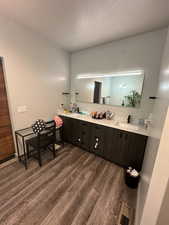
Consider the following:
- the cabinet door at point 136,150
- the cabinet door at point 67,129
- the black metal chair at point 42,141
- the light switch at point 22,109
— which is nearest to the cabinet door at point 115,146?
the cabinet door at point 136,150

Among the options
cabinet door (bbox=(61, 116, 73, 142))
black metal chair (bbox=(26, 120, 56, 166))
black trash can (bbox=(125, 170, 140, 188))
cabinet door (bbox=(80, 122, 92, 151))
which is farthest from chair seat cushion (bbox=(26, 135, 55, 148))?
black trash can (bbox=(125, 170, 140, 188))

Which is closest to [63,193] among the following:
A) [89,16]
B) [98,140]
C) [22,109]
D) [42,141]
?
[42,141]

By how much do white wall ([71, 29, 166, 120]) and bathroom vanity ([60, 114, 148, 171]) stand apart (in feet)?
1.88

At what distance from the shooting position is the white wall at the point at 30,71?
179 centimetres

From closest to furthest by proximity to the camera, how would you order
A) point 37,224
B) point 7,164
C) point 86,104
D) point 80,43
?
point 37,224
point 7,164
point 80,43
point 86,104

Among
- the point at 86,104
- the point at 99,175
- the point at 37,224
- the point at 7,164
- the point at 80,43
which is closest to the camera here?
→ the point at 37,224

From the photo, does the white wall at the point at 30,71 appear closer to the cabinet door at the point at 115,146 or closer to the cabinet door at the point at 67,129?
the cabinet door at the point at 67,129

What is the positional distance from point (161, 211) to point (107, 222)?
2.78 feet

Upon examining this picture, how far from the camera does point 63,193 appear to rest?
57.8 inches

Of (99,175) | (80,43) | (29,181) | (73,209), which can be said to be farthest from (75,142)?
(80,43)

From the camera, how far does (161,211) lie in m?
0.67

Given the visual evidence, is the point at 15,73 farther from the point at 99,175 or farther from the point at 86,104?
the point at 99,175

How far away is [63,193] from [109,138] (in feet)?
4.14

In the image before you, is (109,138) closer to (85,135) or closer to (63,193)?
(85,135)
